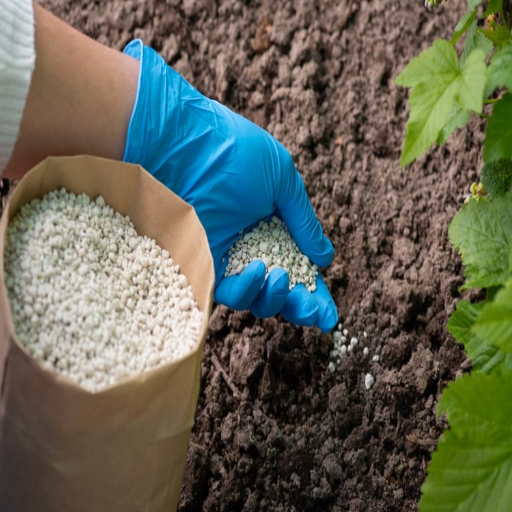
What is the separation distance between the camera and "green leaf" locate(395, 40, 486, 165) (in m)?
0.85

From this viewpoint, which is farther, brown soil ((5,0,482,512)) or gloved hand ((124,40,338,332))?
brown soil ((5,0,482,512))

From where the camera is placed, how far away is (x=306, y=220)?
156cm

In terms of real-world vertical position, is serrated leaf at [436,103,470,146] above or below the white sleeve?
above

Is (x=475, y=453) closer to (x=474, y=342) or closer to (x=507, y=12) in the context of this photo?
(x=474, y=342)

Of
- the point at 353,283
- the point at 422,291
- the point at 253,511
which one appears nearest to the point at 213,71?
the point at 353,283

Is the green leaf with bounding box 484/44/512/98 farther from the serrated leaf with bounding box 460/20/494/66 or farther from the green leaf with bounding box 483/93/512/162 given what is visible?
the serrated leaf with bounding box 460/20/494/66

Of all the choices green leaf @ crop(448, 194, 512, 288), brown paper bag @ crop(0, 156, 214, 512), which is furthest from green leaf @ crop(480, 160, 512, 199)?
brown paper bag @ crop(0, 156, 214, 512)

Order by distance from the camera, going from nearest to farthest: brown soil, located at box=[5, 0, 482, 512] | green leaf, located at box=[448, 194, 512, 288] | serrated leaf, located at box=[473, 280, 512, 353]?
serrated leaf, located at box=[473, 280, 512, 353]
green leaf, located at box=[448, 194, 512, 288]
brown soil, located at box=[5, 0, 482, 512]

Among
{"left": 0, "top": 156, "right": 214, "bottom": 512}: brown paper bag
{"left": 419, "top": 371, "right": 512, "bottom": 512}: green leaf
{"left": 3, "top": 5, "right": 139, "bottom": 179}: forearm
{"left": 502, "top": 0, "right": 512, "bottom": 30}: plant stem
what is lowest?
{"left": 0, "top": 156, "right": 214, "bottom": 512}: brown paper bag

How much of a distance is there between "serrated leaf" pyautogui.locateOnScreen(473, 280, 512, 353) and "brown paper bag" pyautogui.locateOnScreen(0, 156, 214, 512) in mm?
440

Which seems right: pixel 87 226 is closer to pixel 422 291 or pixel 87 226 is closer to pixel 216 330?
pixel 216 330

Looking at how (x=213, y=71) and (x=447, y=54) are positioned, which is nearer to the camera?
(x=447, y=54)

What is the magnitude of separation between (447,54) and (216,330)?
3.37 ft

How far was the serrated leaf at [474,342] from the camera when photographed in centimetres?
103
